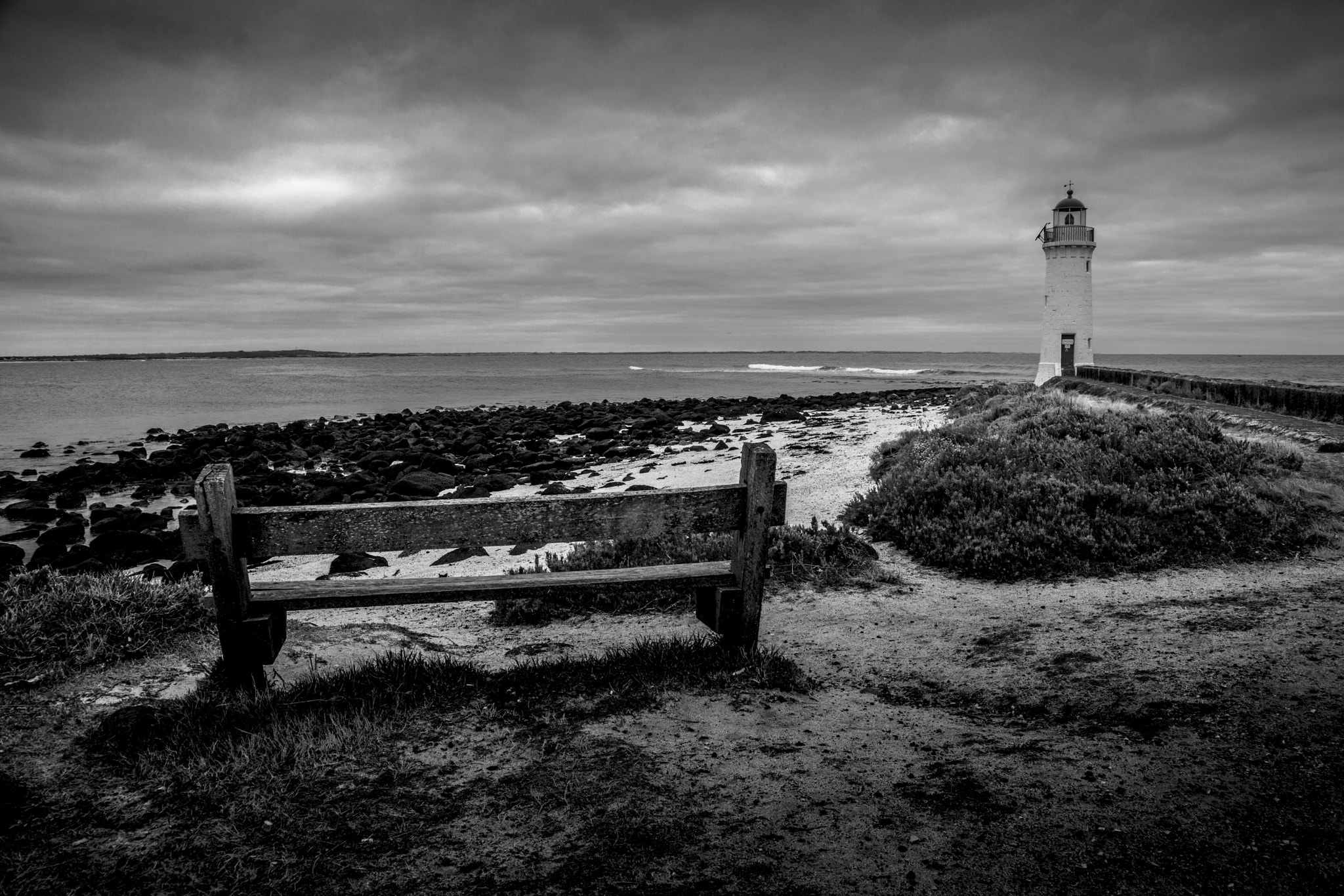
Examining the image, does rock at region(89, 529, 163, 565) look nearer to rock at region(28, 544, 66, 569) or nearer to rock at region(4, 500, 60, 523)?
rock at region(28, 544, 66, 569)

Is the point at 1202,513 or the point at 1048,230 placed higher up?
the point at 1048,230

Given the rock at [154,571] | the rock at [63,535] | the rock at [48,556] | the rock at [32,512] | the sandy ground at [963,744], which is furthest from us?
the rock at [32,512]

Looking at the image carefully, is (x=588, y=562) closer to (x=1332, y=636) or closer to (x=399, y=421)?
(x=1332, y=636)

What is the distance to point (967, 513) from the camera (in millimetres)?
8672

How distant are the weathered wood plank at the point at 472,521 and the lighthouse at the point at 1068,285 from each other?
39673 mm

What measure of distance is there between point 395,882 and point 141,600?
4.01 meters

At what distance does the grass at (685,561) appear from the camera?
23.2 feet

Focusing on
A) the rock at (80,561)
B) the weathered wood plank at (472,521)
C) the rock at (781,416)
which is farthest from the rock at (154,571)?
the rock at (781,416)

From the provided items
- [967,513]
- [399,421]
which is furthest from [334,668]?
[399,421]

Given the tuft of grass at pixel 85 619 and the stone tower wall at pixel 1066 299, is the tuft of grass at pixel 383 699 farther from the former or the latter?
the stone tower wall at pixel 1066 299

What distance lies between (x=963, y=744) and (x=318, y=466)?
21879 mm

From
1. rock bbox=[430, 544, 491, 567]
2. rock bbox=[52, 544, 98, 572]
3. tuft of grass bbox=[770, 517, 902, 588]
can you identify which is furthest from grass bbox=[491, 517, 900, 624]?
rock bbox=[52, 544, 98, 572]

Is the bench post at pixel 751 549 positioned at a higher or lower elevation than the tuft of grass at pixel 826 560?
higher

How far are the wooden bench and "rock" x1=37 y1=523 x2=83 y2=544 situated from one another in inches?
434
